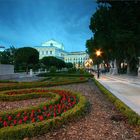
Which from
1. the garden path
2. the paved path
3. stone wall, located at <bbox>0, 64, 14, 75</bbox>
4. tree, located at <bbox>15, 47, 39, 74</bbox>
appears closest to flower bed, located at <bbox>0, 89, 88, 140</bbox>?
the garden path

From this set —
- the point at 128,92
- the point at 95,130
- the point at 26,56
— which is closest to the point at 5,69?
the point at 26,56

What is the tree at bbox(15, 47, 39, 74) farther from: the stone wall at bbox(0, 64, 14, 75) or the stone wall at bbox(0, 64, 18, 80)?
the stone wall at bbox(0, 64, 18, 80)

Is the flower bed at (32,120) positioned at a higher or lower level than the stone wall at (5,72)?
Result: lower

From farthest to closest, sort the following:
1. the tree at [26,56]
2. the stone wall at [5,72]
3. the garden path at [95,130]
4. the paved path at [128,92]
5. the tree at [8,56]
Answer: the tree at [8,56] < the tree at [26,56] < the stone wall at [5,72] < the paved path at [128,92] < the garden path at [95,130]

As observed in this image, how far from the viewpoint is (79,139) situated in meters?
4.87

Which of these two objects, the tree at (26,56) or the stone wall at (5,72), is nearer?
the stone wall at (5,72)

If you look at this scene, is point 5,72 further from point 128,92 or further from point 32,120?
point 32,120

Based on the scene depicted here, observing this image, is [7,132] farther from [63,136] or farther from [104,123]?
[104,123]

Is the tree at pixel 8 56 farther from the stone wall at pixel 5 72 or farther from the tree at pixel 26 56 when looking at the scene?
the stone wall at pixel 5 72

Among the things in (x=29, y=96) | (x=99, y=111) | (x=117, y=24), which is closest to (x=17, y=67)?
(x=117, y=24)

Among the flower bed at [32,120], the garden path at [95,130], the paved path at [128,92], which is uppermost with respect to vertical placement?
the flower bed at [32,120]

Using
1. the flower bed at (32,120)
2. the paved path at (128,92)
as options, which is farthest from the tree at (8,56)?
the flower bed at (32,120)

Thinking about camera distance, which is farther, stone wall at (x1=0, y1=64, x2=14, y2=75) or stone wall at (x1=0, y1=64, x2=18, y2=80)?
stone wall at (x1=0, y1=64, x2=14, y2=75)

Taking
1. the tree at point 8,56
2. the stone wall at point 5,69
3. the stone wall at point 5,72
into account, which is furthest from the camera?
the tree at point 8,56
